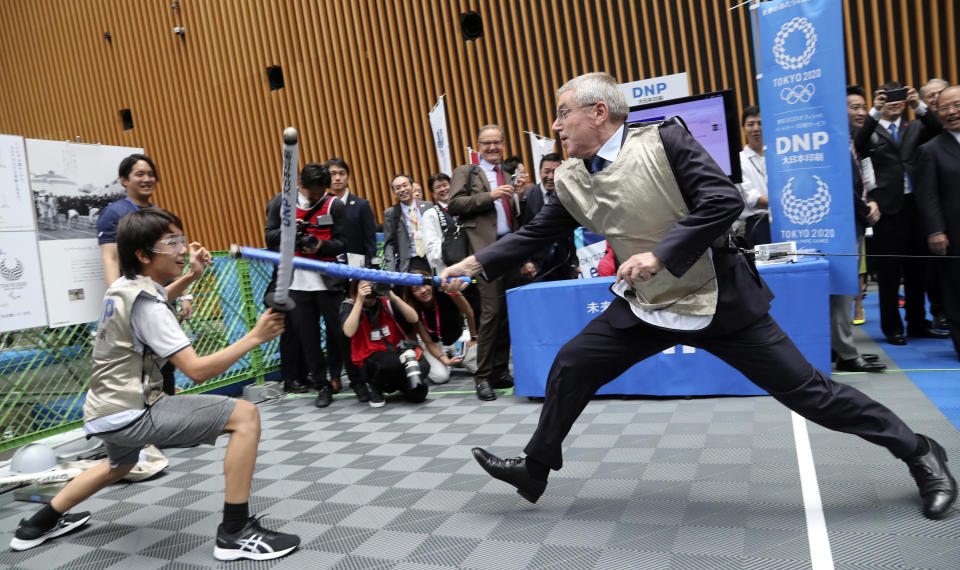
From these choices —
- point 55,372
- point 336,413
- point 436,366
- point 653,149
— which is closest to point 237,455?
point 653,149

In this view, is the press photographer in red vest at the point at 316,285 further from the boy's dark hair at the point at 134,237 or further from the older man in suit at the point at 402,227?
the boy's dark hair at the point at 134,237

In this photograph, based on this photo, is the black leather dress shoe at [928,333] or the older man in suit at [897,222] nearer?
the older man in suit at [897,222]

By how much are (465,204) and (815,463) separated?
8.12ft

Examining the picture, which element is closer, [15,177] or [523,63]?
[15,177]

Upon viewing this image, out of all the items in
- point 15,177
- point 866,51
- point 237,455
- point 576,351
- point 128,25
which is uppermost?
point 128,25

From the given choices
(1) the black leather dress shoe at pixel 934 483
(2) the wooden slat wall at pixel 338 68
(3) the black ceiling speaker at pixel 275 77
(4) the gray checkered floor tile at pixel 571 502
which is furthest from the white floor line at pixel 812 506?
(3) the black ceiling speaker at pixel 275 77

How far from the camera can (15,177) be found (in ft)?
10.4

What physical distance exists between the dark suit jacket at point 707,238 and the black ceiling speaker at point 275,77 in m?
8.26

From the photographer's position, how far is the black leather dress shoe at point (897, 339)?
4.39 metres

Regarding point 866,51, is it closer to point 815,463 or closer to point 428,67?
point 428,67

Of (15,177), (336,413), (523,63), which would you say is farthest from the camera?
(523,63)

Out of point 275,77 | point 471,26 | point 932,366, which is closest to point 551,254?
point 932,366

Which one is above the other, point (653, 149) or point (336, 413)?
point (653, 149)

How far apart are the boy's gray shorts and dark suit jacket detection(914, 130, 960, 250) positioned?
13.2ft
